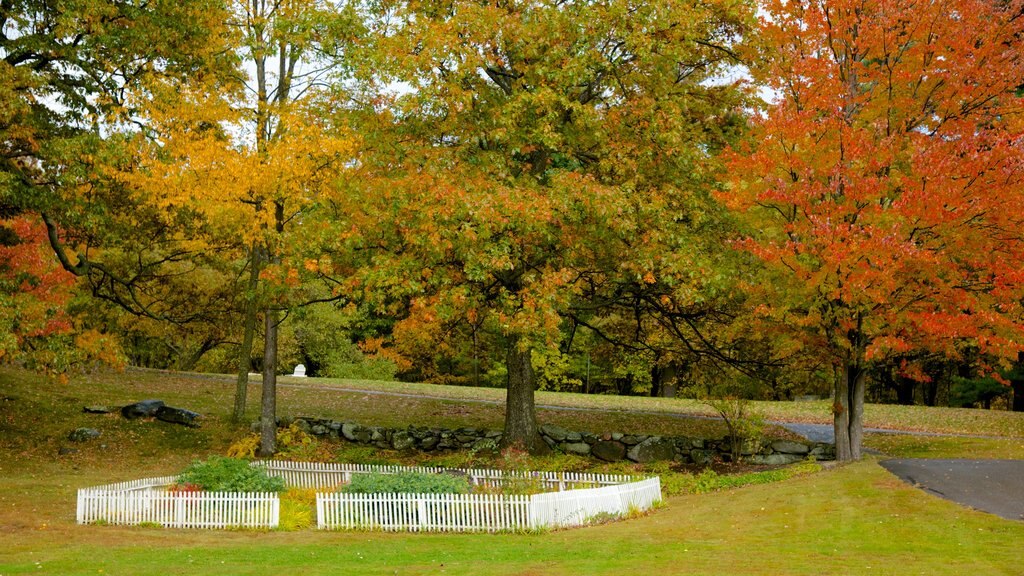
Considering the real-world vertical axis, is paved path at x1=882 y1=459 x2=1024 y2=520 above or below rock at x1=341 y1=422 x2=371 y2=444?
above

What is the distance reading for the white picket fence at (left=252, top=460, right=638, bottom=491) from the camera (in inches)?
632

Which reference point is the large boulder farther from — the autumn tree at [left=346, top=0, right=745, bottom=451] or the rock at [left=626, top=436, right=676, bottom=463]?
the autumn tree at [left=346, top=0, right=745, bottom=451]

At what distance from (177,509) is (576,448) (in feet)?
38.4

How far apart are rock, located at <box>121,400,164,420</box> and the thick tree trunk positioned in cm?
1946

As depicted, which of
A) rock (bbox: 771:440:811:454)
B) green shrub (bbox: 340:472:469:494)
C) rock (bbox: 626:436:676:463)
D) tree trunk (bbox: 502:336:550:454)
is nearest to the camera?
green shrub (bbox: 340:472:469:494)

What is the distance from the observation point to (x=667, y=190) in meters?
18.8

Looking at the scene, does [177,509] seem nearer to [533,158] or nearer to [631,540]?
[631,540]

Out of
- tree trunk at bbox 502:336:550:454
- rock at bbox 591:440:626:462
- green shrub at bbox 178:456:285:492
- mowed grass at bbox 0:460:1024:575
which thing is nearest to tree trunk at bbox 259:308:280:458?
green shrub at bbox 178:456:285:492

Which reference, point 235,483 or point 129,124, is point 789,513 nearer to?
point 235,483

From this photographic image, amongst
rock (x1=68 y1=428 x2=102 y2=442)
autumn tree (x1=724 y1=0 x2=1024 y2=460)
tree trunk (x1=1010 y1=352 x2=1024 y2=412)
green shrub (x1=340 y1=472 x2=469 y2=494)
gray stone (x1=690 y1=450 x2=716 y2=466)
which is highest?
autumn tree (x1=724 y1=0 x2=1024 y2=460)

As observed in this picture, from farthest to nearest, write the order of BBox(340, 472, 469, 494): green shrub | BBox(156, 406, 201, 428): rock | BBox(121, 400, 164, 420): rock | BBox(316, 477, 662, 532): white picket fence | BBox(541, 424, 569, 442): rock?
BBox(121, 400, 164, 420): rock → BBox(156, 406, 201, 428): rock → BBox(541, 424, 569, 442): rock → BBox(340, 472, 469, 494): green shrub → BBox(316, 477, 662, 532): white picket fence

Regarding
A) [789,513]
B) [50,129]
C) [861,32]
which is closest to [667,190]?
[861,32]

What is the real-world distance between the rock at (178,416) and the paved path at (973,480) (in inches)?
748

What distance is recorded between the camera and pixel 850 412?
19812 mm
